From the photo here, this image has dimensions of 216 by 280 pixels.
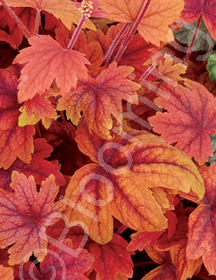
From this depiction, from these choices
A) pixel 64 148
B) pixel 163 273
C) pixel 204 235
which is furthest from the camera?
pixel 64 148

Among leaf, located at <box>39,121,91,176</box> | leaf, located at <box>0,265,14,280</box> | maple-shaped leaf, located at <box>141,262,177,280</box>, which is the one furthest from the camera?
leaf, located at <box>39,121,91,176</box>

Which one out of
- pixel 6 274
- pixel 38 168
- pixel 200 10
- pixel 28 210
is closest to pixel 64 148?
pixel 38 168

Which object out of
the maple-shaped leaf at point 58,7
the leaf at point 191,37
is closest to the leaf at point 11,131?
the maple-shaped leaf at point 58,7

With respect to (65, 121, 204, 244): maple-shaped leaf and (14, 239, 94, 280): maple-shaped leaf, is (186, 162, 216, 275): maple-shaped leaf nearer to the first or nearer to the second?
(65, 121, 204, 244): maple-shaped leaf

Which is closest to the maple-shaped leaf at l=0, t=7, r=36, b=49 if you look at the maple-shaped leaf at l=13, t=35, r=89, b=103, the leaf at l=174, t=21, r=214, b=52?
the maple-shaped leaf at l=13, t=35, r=89, b=103

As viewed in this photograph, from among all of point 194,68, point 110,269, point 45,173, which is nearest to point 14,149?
point 45,173

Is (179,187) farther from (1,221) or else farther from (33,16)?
(33,16)

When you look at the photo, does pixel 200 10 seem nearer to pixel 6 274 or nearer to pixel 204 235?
pixel 204 235
